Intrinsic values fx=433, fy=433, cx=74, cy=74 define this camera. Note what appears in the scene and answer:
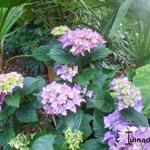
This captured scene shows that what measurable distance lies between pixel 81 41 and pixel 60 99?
237 mm

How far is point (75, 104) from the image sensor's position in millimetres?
1443

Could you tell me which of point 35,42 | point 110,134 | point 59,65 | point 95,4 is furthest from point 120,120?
point 35,42

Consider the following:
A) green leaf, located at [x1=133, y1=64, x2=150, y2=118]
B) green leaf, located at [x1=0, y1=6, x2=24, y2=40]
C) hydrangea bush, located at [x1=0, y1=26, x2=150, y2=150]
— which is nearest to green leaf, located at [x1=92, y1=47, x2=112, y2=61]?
hydrangea bush, located at [x1=0, y1=26, x2=150, y2=150]

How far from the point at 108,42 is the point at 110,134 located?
116cm

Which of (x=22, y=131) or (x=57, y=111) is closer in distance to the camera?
(x=57, y=111)

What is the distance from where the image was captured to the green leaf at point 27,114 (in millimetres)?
1502

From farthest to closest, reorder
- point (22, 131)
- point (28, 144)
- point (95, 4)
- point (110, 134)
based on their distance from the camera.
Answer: point (95, 4) → point (22, 131) → point (28, 144) → point (110, 134)

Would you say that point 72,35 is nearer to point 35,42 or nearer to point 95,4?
point 95,4

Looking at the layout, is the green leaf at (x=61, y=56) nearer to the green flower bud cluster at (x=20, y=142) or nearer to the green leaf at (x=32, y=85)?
the green leaf at (x=32, y=85)

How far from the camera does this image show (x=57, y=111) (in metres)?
1.41

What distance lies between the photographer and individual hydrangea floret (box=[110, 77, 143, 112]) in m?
1.36

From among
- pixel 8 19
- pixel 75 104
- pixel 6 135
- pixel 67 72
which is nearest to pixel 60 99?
pixel 75 104

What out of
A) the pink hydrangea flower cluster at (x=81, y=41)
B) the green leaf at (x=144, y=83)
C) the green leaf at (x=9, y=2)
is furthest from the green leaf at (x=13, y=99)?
A: the green leaf at (x=9, y=2)

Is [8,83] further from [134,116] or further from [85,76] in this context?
[134,116]
